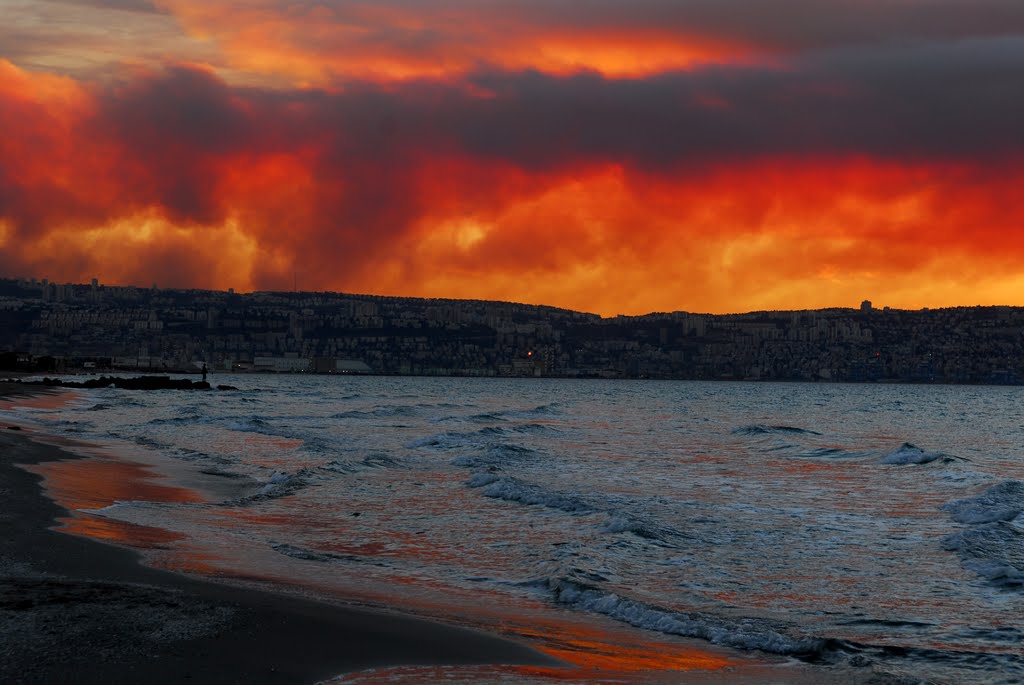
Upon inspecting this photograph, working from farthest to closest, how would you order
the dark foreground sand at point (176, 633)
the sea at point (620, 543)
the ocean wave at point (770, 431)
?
the ocean wave at point (770, 431), the sea at point (620, 543), the dark foreground sand at point (176, 633)

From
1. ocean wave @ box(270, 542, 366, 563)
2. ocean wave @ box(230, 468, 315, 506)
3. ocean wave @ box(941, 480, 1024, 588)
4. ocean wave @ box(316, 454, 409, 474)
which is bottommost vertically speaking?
ocean wave @ box(230, 468, 315, 506)

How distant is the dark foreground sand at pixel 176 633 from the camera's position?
8.80 metres

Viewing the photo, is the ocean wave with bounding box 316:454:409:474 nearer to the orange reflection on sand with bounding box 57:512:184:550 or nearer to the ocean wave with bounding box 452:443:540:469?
the ocean wave with bounding box 452:443:540:469

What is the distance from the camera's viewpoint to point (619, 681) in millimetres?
9922

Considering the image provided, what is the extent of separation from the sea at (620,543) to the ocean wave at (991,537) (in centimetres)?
8

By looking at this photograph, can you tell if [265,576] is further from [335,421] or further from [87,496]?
[335,421]

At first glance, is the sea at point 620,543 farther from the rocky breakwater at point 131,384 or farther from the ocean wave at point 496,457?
the rocky breakwater at point 131,384

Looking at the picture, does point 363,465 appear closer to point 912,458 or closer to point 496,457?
point 496,457

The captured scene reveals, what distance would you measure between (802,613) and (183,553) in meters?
9.53

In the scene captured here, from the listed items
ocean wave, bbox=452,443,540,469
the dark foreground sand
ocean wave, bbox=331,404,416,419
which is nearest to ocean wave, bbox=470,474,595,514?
ocean wave, bbox=452,443,540,469

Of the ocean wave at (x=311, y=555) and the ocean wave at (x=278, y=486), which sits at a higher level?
the ocean wave at (x=311, y=555)

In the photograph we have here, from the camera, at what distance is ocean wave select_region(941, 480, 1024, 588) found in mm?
16797

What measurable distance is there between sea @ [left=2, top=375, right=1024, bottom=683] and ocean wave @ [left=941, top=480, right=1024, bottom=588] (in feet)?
0.27

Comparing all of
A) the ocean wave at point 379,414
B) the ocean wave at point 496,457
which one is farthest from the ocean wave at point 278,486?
the ocean wave at point 379,414
